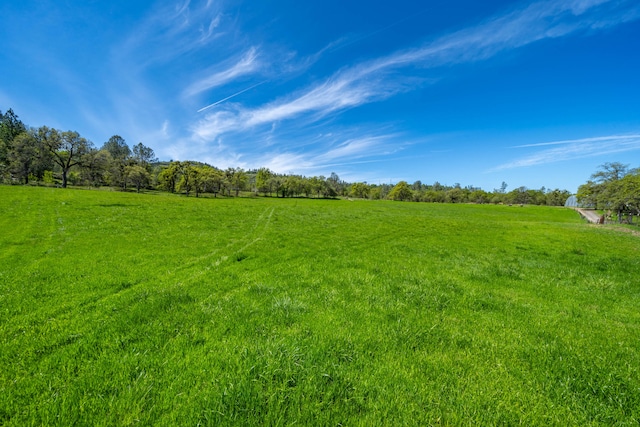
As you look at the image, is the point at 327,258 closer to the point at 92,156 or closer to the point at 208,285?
the point at 208,285

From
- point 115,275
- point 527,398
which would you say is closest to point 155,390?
point 527,398

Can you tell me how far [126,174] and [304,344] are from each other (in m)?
125

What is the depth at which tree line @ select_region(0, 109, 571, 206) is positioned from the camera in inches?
2687

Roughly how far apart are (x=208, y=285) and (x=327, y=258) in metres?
6.29

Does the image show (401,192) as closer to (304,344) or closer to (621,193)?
(621,193)

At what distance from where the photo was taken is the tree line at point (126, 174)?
6825 centimetres

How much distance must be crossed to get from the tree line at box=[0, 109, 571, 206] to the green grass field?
286ft

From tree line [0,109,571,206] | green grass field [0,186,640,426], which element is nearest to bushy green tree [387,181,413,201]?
tree line [0,109,571,206]

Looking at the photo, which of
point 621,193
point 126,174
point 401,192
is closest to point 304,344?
point 621,193

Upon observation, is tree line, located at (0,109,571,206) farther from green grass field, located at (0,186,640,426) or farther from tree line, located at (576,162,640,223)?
tree line, located at (576,162,640,223)

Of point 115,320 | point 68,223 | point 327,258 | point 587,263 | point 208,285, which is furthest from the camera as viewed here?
point 68,223

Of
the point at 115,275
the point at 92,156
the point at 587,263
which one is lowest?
the point at 587,263

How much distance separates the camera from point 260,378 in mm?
4207

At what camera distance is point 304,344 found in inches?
204
